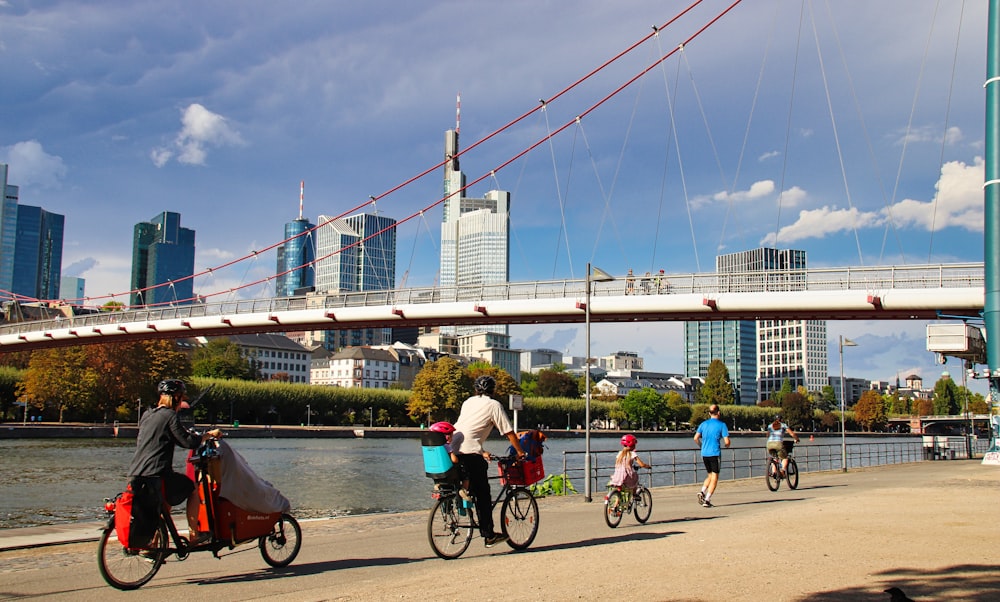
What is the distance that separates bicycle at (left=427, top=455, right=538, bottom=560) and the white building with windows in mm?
152735

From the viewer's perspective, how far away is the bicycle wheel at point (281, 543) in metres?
7.95

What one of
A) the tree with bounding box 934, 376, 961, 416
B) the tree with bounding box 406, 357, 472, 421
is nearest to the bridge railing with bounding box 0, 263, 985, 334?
the tree with bounding box 406, 357, 472, 421

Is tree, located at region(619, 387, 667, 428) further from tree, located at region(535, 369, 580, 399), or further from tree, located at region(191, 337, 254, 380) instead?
tree, located at region(191, 337, 254, 380)

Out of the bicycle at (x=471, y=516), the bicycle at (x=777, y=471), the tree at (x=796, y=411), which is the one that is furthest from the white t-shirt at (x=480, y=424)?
the tree at (x=796, y=411)

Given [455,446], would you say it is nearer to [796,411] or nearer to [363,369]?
[363,369]

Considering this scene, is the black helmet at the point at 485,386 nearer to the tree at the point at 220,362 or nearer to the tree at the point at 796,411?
the tree at the point at 220,362

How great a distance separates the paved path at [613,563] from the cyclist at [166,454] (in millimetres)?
697

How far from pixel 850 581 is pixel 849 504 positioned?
779 centimetres

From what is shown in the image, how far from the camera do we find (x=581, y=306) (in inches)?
1665

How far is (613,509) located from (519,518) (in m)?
2.49

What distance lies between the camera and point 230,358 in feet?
405

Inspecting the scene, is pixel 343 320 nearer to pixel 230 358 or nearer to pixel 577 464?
pixel 577 464

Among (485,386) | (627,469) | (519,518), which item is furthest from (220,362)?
(485,386)

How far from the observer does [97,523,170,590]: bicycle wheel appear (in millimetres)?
6957
